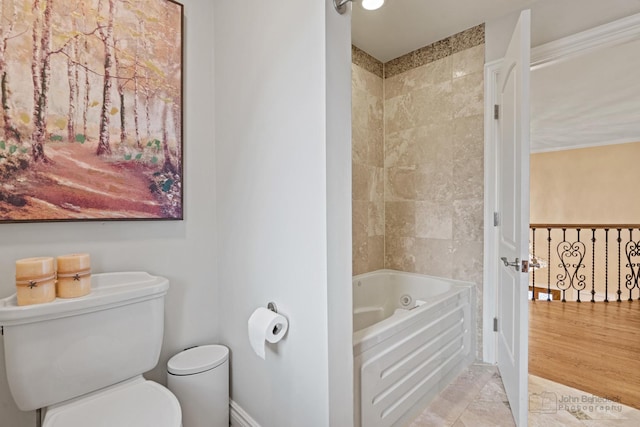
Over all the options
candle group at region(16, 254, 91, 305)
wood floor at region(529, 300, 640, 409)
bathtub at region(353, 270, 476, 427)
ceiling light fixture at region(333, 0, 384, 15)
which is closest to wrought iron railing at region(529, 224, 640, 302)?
wood floor at region(529, 300, 640, 409)

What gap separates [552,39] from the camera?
1838 millimetres

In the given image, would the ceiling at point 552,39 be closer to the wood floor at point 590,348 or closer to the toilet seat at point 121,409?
the wood floor at point 590,348

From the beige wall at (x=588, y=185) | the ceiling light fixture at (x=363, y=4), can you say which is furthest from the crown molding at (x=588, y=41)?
the beige wall at (x=588, y=185)

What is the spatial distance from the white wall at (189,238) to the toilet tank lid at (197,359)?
107 mm

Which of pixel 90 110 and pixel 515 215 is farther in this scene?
pixel 515 215

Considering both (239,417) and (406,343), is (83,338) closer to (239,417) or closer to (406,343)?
(239,417)

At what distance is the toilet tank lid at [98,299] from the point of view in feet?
3.20

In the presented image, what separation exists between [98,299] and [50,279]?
0.17 m

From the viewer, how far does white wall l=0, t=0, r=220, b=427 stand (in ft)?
4.49

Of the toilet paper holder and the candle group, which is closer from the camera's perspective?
the candle group

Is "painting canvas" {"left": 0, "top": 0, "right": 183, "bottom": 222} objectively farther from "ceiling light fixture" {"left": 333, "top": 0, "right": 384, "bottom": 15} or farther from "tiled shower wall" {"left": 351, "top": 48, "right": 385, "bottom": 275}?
"tiled shower wall" {"left": 351, "top": 48, "right": 385, "bottom": 275}

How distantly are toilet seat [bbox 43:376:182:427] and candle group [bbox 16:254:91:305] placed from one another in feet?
1.31

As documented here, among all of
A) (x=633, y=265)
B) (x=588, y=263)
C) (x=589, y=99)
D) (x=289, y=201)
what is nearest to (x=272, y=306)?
(x=289, y=201)

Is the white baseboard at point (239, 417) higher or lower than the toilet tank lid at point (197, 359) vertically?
lower
